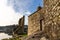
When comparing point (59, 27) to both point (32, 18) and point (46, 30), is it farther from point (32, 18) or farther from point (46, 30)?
point (32, 18)

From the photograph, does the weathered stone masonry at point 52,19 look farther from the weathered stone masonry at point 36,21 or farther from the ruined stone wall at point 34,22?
the ruined stone wall at point 34,22

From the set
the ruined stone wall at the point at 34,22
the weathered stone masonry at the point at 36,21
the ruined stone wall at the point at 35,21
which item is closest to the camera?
the weathered stone masonry at the point at 36,21

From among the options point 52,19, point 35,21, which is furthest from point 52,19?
point 35,21

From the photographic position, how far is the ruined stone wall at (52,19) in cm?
404

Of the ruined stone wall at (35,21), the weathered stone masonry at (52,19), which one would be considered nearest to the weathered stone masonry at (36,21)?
the ruined stone wall at (35,21)

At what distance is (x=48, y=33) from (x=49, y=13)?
49 centimetres

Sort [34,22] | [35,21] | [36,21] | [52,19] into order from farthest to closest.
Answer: [34,22] → [35,21] → [36,21] → [52,19]

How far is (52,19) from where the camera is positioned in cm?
427

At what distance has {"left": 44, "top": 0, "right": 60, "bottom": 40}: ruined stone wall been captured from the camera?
4035 millimetres

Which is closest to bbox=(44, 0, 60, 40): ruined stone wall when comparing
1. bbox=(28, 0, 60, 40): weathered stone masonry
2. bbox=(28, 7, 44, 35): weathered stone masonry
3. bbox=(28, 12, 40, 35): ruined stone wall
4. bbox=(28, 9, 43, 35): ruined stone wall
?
bbox=(28, 0, 60, 40): weathered stone masonry

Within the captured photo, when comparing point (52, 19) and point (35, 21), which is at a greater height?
point (35, 21)

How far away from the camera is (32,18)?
21766mm

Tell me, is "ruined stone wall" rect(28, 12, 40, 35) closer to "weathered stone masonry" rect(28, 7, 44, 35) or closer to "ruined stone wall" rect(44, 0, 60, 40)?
"weathered stone masonry" rect(28, 7, 44, 35)

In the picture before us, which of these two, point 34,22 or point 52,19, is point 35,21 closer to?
point 34,22
